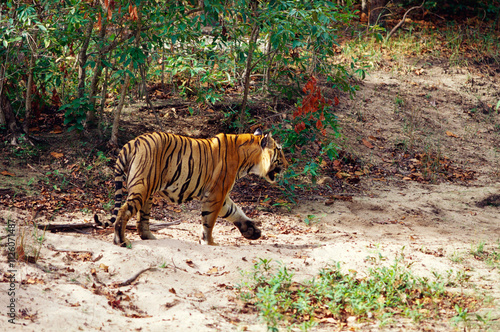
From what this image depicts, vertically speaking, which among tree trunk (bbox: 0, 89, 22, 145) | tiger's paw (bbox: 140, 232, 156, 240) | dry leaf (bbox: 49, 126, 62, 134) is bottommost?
tiger's paw (bbox: 140, 232, 156, 240)

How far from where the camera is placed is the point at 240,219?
6281 millimetres

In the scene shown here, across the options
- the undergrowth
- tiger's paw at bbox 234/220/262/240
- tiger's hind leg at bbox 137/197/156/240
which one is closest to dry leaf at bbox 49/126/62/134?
tiger's hind leg at bbox 137/197/156/240

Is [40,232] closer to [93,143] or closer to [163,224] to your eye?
[163,224]

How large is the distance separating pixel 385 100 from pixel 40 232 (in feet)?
27.6

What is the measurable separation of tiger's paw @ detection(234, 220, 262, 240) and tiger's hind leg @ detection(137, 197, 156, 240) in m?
1.10

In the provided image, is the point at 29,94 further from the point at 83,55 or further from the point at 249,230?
the point at 249,230

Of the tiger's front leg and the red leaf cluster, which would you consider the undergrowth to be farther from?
the red leaf cluster

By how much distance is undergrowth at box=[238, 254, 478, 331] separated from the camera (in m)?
4.13

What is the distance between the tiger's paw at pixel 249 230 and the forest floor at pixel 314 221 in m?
0.10

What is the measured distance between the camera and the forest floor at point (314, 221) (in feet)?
13.5

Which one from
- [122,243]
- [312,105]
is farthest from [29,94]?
[312,105]

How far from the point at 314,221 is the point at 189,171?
2241 millimetres

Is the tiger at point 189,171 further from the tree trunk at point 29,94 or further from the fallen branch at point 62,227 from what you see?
the tree trunk at point 29,94

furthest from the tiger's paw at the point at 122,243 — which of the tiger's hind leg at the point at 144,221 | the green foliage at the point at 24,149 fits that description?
the green foliage at the point at 24,149
